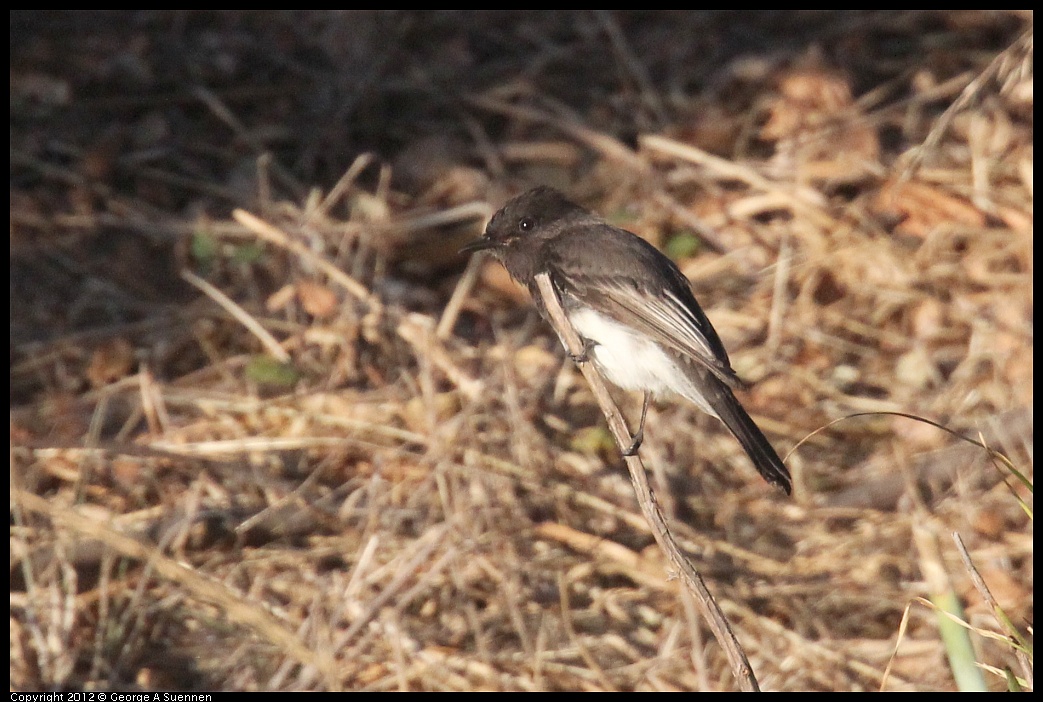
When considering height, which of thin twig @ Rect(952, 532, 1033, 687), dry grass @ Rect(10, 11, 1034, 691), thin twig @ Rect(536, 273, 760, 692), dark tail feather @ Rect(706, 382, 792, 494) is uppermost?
thin twig @ Rect(536, 273, 760, 692)

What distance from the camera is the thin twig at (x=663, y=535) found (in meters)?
2.18

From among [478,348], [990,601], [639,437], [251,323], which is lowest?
[478,348]

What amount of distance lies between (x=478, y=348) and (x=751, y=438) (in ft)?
6.96

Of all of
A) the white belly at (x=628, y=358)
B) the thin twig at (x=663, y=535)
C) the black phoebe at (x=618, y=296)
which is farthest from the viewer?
the white belly at (x=628, y=358)

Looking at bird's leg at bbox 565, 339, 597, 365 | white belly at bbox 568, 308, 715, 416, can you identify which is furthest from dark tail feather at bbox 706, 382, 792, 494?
bird's leg at bbox 565, 339, 597, 365

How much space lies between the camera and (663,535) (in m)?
2.39

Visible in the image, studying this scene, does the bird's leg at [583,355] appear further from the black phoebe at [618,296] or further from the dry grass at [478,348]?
the dry grass at [478,348]

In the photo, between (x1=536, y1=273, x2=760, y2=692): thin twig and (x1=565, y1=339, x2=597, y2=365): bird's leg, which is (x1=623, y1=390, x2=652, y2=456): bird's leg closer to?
(x1=536, y1=273, x2=760, y2=692): thin twig

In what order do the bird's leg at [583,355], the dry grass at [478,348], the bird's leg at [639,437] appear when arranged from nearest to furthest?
the bird's leg at [639,437] → the bird's leg at [583,355] → the dry grass at [478,348]

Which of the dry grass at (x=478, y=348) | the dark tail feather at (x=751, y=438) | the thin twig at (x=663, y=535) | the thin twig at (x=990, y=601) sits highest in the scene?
the thin twig at (x=663, y=535)

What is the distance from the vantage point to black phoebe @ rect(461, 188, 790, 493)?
396 cm

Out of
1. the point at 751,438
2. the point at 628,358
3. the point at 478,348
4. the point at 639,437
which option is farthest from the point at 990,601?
the point at 478,348

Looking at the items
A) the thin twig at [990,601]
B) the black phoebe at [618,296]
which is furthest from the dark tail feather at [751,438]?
the thin twig at [990,601]

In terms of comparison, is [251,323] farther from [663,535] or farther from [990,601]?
[990,601]
